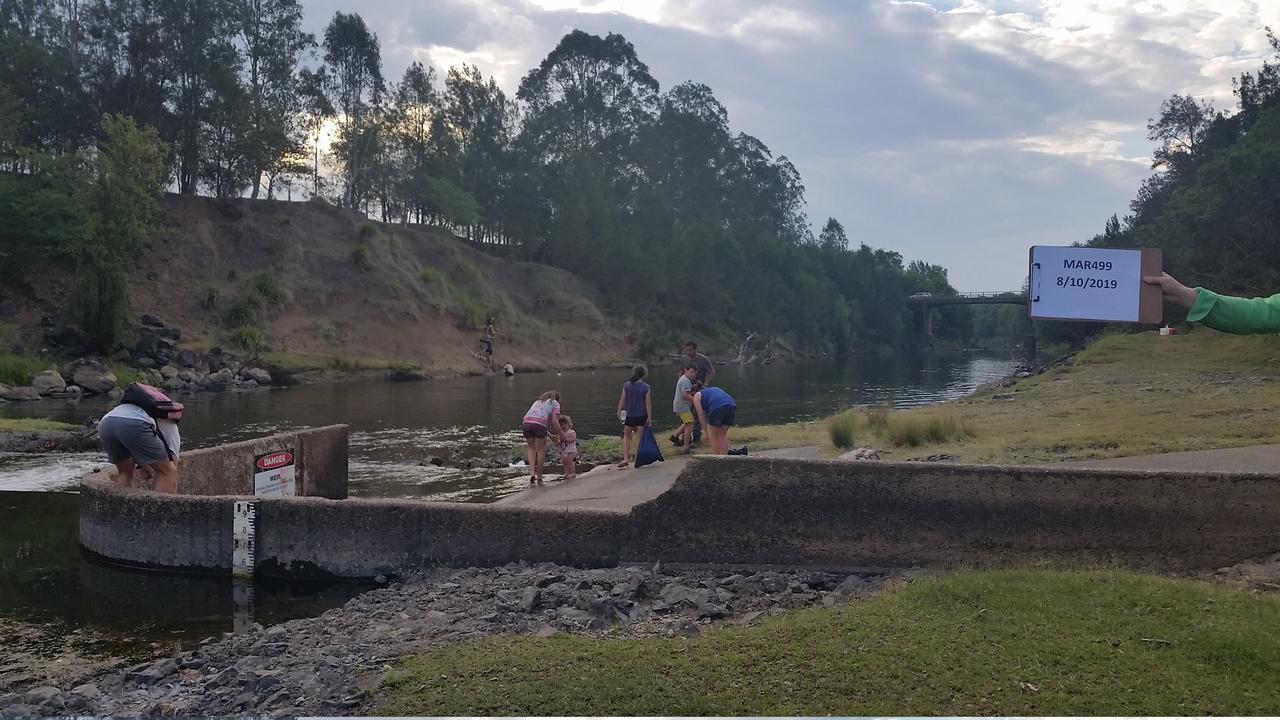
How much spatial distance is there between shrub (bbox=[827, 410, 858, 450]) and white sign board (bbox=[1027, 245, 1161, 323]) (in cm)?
1327

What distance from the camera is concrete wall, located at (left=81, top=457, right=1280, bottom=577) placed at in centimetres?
933

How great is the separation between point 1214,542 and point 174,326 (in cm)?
5528

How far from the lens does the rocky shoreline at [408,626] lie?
674 cm

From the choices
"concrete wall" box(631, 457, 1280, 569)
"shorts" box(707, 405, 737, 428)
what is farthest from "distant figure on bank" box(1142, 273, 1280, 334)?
"shorts" box(707, 405, 737, 428)

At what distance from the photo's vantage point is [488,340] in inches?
2734

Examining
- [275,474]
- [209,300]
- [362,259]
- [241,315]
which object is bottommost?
[275,474]

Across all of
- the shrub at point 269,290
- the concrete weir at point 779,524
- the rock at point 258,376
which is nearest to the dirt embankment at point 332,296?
the shrub at point 269,290

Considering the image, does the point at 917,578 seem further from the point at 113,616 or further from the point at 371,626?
the point at 113,616

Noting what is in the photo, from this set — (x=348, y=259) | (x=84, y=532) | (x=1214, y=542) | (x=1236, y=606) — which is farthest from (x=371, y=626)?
(x=348, y=259)

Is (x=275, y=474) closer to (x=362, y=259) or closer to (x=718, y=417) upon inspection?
(x=718, y=417)

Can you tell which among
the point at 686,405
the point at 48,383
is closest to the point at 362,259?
the point at 48,383

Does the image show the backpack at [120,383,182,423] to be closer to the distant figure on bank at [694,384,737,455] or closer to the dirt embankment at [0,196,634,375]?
the distant figure on bank at [694,384,737,455]

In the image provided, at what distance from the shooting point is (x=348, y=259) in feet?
228

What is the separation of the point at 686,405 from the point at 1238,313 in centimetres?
1398
